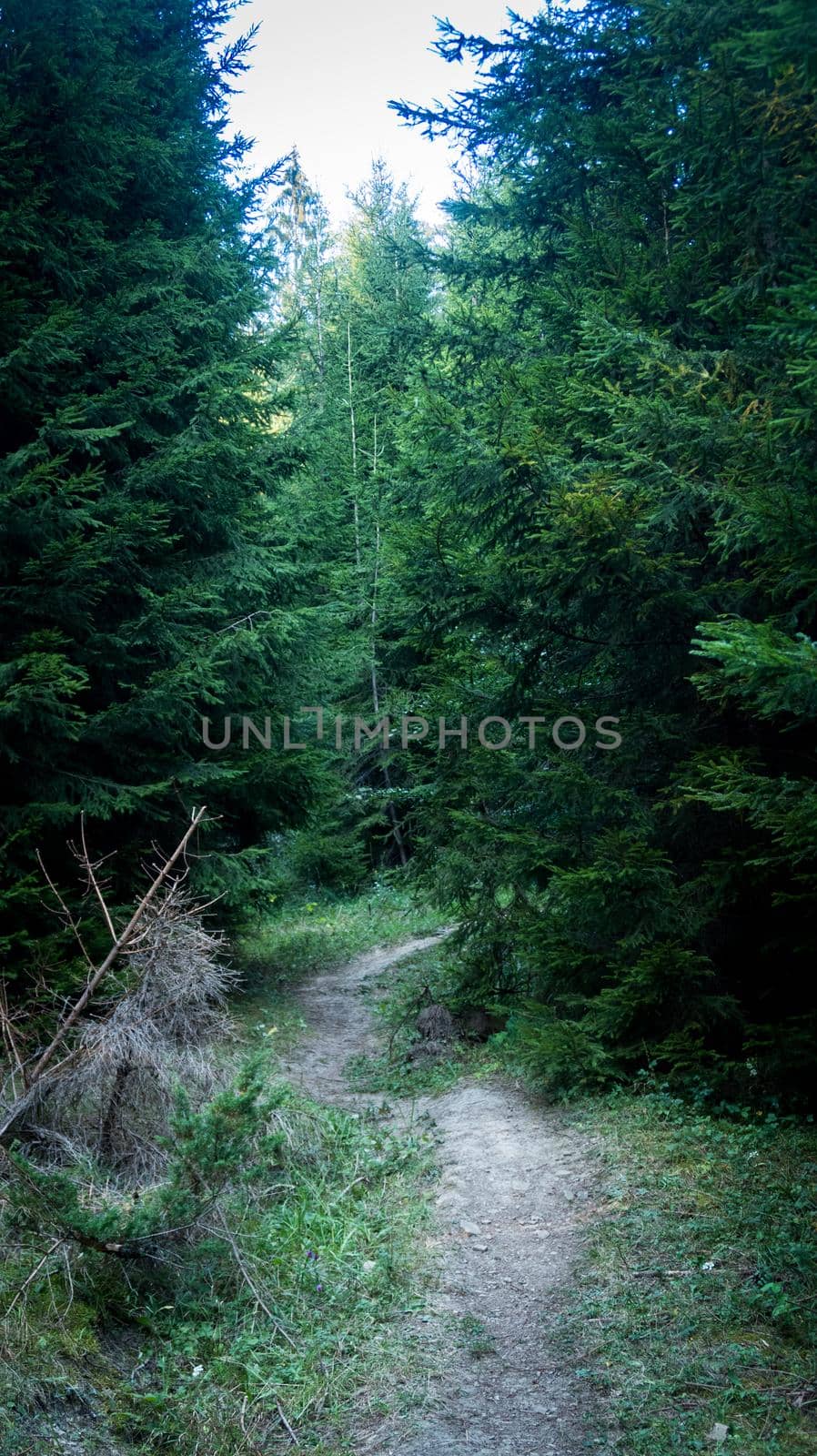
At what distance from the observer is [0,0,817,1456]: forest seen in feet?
12.6

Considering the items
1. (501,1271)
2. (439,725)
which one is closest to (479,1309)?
(501,1271)

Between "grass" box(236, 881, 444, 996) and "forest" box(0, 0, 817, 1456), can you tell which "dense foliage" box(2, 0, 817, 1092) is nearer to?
"forest" box(0, 0, 817, 1456)

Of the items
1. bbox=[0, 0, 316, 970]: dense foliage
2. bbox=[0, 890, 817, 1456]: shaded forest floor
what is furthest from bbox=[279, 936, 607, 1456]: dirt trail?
bbox=[0, 0, 316, 970]: dense foliage

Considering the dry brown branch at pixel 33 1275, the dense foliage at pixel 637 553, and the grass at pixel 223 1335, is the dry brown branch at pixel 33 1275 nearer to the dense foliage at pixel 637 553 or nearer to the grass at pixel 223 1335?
the grass at pixel 223 1335

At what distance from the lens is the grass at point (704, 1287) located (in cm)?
328

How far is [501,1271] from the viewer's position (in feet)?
14.9

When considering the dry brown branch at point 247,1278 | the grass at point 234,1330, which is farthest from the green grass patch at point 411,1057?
the dry brown branch at point 247,1278

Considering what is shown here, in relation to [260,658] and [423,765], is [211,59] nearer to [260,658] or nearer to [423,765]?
[260,658]

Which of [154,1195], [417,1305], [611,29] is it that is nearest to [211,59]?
[611,29]

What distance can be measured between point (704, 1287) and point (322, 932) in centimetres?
1000

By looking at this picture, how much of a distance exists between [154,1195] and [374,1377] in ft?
4.22

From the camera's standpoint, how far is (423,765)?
28.6 feet

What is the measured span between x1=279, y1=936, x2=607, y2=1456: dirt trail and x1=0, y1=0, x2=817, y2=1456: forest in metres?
0.08

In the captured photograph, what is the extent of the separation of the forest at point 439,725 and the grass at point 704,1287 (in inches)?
0.9
